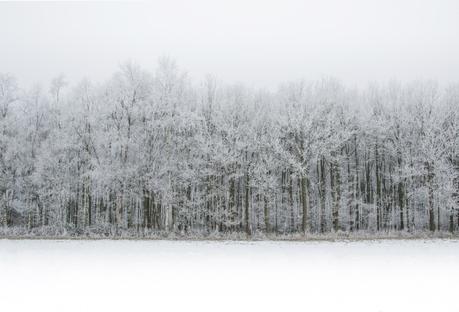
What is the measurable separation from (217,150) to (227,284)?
2424 centimetres

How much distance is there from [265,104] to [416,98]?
13516mm

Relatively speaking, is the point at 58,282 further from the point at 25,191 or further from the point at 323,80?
the point at 323,80

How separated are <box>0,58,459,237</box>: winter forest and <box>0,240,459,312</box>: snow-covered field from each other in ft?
56.8

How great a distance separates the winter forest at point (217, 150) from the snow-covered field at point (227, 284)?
56.8 feet

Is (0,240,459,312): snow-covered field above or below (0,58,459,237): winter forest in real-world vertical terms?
below

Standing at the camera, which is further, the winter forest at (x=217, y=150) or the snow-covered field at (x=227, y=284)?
the winter forest at (x=217, y=150)

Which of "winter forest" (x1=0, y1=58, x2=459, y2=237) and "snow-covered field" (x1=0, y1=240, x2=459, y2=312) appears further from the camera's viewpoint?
"winter forest" (x1=0, y1=58, x2=459, y2=237)

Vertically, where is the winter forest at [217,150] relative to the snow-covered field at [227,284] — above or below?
above

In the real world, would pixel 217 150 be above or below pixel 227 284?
above

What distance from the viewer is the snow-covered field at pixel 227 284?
28.0ft

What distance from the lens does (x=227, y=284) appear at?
10.9m

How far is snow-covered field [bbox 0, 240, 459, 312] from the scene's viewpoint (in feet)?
28.0

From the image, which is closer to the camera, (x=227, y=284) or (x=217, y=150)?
(x=227, y=284)

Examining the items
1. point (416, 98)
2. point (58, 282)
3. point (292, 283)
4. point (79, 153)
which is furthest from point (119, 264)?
point (416, 98)
